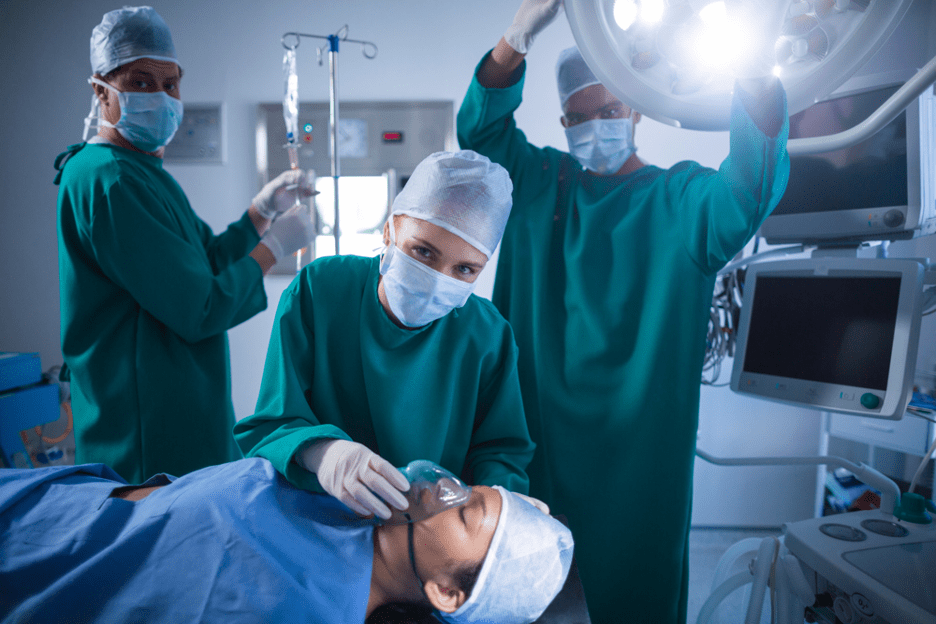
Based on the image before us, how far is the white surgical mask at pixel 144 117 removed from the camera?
1.27m

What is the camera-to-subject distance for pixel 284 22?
2490 millimetres

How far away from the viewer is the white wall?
2.43m

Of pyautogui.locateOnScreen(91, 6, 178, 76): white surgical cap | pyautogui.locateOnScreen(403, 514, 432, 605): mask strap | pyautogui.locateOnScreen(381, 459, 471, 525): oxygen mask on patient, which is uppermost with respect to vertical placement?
pyautogui.locateOnScreen(91, 6, 178, 76): white surgical cap

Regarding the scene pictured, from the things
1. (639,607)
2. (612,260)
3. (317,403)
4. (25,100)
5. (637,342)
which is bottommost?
(639,607)

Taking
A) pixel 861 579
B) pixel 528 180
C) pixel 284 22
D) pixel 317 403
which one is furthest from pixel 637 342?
pixel 284 22

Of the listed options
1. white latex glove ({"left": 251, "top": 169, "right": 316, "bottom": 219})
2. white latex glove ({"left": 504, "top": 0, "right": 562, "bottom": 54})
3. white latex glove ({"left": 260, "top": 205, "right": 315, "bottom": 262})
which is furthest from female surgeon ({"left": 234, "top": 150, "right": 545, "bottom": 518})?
white latex glove ({"left": 251, "top": 169, "right": 316, "bottom": 219})

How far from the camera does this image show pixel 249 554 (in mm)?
759

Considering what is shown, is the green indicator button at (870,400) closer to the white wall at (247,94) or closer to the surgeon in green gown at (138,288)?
the white wall at (247,94)

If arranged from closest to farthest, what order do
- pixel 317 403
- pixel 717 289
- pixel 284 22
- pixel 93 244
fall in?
pixel 317 403 < pixel 93 244 < pixel 717 289 < pixel 284 22

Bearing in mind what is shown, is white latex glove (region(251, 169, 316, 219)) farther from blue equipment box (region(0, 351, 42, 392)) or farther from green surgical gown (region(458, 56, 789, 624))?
blue equipment box (region(0, 351, 42, 392))

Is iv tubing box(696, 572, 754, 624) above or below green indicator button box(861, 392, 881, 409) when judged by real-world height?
below

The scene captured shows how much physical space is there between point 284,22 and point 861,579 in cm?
299

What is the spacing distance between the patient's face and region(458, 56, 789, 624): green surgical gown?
14.6 inches

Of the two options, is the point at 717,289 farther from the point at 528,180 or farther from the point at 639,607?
the point at 639,607
